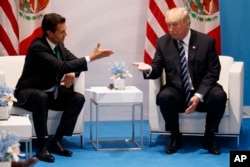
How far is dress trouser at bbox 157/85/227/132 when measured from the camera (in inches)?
199

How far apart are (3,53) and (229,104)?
2.34m

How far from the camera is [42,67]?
5.02 metres

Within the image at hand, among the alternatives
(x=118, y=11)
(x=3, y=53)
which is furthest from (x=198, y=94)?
(x=3, y=53)

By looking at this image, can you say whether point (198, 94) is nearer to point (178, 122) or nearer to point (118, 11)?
point (178, 122)

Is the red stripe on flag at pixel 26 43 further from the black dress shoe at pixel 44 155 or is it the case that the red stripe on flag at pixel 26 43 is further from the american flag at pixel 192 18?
the black dress shoe at pixel 44 155

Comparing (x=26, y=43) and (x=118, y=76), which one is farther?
(x=26, y=43)

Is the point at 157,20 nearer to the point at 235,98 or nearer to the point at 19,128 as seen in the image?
the point at 235,98

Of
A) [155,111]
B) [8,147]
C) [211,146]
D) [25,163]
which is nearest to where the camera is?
[8,147]

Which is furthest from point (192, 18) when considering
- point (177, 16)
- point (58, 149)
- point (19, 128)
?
point (19, 128)

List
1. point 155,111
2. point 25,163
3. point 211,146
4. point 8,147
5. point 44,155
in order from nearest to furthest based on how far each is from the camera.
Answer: point 8,147 → point 25,163 → point 44,155 → point 211,146 → point 155,111

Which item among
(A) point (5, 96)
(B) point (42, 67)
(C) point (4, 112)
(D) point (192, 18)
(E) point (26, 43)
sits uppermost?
(D) point (192, 18)

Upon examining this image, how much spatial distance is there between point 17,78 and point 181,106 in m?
1.53

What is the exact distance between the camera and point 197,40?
5.31 m

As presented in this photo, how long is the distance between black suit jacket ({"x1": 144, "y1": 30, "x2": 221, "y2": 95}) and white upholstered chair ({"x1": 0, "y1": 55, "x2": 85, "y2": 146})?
2.06ft
